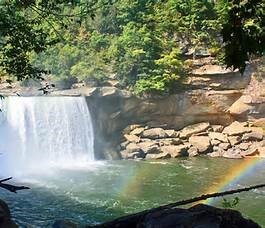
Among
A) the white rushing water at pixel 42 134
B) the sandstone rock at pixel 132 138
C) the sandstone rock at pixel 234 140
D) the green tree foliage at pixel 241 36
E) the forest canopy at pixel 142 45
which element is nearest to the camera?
the green tree foliage at pixel 241 36

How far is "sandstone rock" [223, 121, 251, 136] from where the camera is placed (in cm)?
2211

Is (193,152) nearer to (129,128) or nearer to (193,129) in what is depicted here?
(193,129)

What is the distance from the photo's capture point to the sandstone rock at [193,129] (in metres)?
22.4

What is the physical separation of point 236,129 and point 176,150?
3212 mm

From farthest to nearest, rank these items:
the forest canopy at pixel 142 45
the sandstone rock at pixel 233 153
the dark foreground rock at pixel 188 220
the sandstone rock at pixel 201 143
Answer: the forest canopy at pixel 142 45 < the sandstone rock at pixel 201 143 < the sandstone rock at pixel 233 153 < the dark foreground rock at pixel 188 220

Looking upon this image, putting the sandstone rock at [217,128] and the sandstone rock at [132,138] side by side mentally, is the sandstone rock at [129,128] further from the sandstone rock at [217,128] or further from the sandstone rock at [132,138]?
the sandstone rock at [217,128]

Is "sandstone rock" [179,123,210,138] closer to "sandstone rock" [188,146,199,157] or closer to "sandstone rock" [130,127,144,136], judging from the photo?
"sandstone rock" [188,146,199,157]

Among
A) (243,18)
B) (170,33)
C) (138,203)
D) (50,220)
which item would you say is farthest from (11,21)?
(170,33)

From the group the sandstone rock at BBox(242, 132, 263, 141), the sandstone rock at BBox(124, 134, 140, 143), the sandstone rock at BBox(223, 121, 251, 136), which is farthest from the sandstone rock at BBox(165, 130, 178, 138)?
the sandstone rock at BBox(242, 132, 263, 141)

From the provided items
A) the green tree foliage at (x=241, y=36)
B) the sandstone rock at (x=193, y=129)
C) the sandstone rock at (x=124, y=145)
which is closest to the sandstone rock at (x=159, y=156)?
the sandstone rock at (x=124, y=145)

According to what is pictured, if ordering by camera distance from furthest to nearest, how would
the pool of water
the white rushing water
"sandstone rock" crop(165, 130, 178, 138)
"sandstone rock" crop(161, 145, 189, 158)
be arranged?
"sandstone rock" crop(165, 130, 178, 138) → "sandstone rock" crop(161, 145, 189, 158) → the white rushing water → the pool of water

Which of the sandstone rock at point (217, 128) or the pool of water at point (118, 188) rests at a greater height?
the sandstone rock at point (217, 128)

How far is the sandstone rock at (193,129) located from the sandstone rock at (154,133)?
2.87ft

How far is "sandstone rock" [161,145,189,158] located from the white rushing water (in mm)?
3494
